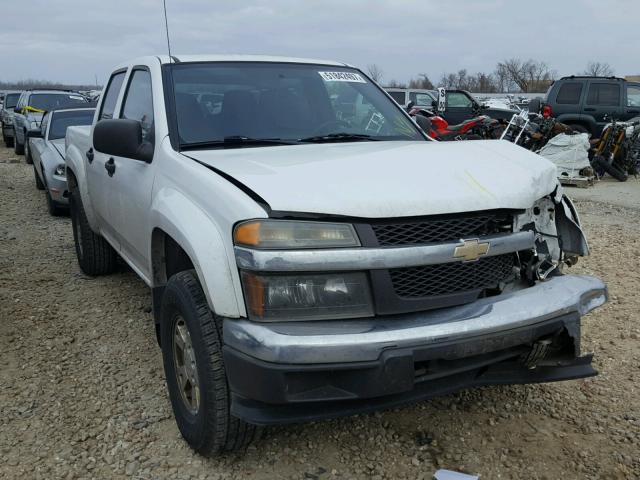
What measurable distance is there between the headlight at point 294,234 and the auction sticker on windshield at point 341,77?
1934 mm

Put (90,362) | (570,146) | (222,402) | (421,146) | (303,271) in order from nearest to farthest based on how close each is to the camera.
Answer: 1. (303,271)
2. (222,402)
3. (421,146)
4. (90,362)
5. (570,146)

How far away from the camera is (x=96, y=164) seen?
4.41 m

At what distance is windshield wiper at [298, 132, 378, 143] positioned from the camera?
339cm

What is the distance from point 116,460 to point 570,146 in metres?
10.5

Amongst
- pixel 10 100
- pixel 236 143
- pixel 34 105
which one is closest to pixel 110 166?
pixel 236 143

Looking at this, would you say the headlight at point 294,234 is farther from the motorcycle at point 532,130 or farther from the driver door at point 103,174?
the motorcycle at point 532,130

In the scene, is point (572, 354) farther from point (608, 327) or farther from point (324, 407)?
point (608, 327)

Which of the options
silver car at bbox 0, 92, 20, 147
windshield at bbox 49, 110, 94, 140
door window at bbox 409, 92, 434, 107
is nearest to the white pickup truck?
windshield at bbox 49, 110, 94, 140

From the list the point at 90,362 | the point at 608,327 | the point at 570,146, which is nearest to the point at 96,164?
the point at 90,362

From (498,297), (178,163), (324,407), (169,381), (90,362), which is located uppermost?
(178,163)

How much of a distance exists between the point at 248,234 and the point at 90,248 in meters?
3.52

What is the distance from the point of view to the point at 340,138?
343 cm

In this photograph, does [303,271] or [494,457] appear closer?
[303,271]

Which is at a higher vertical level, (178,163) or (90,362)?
(178,163)
